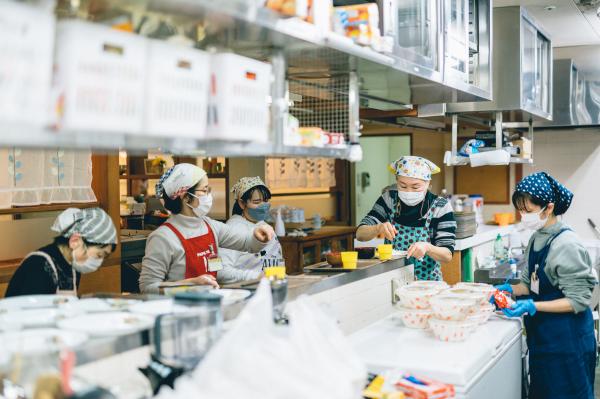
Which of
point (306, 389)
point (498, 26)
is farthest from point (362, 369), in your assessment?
point (498, 26)

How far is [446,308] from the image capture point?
3.08 metres

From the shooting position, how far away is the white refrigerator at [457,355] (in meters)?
2.63

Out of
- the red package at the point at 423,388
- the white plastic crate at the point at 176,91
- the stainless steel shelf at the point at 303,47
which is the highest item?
the stainless steel shelf at the point at 303,47

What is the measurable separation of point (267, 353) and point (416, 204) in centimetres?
287

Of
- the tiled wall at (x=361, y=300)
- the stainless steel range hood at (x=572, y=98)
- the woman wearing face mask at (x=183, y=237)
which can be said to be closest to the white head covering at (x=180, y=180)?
the woman wearing face mask at (x=183, y=237)

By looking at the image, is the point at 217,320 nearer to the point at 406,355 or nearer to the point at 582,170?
the point at 406,355

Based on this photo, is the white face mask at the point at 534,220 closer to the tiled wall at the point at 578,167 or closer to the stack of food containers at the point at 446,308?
the stack of food containers at the point at 446,308

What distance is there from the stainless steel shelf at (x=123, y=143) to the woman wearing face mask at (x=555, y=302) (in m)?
1.81

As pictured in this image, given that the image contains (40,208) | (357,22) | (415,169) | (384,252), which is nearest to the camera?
(357,22)

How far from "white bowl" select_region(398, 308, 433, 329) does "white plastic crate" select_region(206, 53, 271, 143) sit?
146 centimetres

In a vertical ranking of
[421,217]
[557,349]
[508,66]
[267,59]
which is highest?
[508,66]

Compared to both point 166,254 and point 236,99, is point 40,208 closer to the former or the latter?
point 166,254

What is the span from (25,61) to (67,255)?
5.04ft

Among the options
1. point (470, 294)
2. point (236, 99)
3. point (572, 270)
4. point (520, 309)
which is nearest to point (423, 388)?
point (470, 294)
